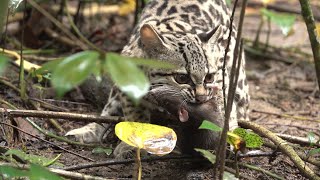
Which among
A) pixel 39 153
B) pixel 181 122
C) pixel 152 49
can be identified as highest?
pixel 152 49

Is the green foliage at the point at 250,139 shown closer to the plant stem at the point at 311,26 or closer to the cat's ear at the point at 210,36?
the plant stem at the point at 311,26

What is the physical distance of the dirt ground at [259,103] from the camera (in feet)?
11.6

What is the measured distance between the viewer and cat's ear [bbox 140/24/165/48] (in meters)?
3.94

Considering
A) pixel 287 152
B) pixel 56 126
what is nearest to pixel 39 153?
pixel 56 126

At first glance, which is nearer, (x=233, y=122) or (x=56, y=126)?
(x=233, y=122)

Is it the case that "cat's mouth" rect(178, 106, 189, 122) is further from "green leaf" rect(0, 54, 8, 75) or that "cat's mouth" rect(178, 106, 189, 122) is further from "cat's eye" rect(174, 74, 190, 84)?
"green leaf" rect(0, 54, 8, 75)

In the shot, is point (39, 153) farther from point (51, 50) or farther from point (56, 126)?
point (51, 50)

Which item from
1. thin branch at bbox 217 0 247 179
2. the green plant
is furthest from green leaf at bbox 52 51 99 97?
thin branch at bbox 217 0 247 179

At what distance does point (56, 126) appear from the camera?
4227 millimetres

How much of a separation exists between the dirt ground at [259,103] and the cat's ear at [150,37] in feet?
2.28

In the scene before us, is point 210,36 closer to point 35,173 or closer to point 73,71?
point 35,173

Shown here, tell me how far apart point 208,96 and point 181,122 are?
34 centimetres

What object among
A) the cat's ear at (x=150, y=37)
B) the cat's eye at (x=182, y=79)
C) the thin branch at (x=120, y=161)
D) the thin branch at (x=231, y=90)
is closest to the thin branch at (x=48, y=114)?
the thin branch at (x=120, y=161)

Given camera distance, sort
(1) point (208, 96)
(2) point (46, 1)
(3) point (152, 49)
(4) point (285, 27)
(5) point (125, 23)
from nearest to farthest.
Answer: (1) point (208, 96)
(3) point (152, 49)
(4) point (285, 27)
(2) point (46, 1)
(5) point (125, 23)
